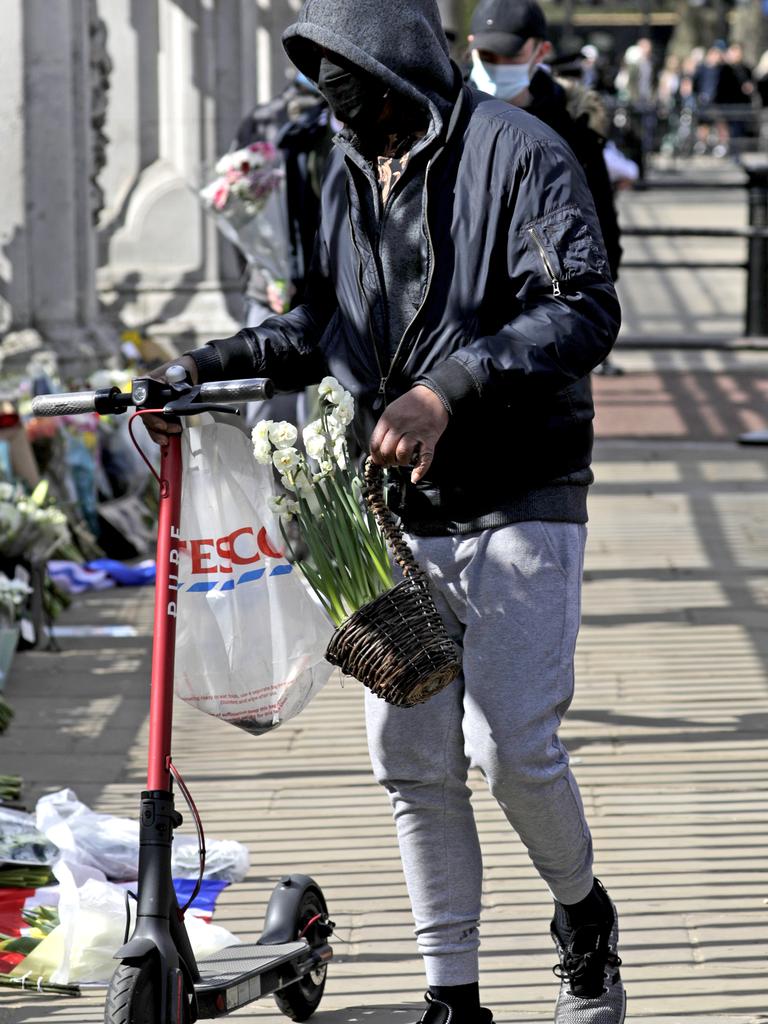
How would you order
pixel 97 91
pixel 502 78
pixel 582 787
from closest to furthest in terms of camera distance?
pixel 582 787, pixel 502 78, pixel 97 91

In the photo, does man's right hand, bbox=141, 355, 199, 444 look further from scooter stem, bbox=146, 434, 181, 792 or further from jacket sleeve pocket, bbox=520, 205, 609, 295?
jacket sleeve pocket, bbox=520, 205, 609, 295

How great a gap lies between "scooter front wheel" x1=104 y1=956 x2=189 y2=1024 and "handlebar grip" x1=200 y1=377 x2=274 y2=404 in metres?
0.92

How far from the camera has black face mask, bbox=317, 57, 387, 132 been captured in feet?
10.0

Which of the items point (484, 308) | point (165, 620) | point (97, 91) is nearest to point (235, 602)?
point (165, 620)

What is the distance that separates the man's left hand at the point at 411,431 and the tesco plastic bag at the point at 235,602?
0.40 meters

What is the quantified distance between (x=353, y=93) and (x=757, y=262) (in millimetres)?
12030

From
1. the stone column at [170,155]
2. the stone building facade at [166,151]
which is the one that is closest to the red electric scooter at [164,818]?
the stone building facade at [166,151]

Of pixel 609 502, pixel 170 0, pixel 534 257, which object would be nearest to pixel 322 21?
pixel 534 257

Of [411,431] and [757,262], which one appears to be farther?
[757,262]

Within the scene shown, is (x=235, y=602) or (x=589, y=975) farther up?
(x=235, y=602)

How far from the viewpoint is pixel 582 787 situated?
5.04m

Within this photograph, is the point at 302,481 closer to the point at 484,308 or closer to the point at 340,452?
the point at 340,452

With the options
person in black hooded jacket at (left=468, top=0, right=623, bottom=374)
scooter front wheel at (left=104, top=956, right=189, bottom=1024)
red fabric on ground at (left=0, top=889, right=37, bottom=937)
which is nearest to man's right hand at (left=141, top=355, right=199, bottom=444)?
scooter front wheel at (left=104, top=956, right=189, bottom=1024)

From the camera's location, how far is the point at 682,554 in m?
8.16
